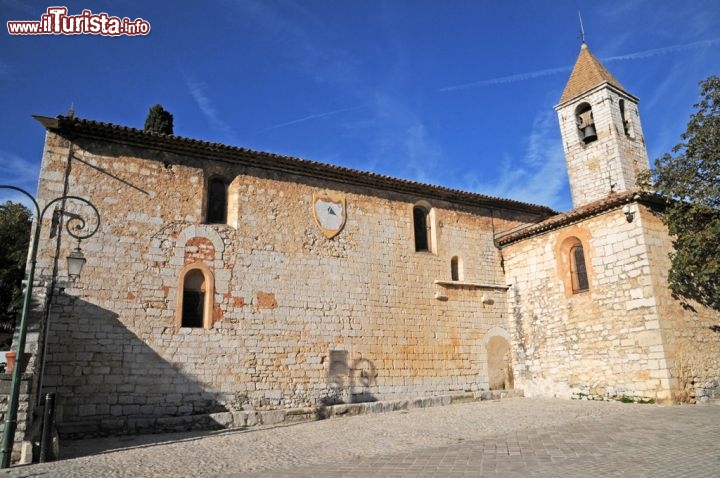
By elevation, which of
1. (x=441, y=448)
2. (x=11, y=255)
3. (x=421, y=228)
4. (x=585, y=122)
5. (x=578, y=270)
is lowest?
(x=441, y=448)

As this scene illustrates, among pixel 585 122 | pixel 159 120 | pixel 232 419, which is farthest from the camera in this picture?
→ pixel 585 122

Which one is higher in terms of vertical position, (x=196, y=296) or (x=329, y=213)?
(x=329, y=213)

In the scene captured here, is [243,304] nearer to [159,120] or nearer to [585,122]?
[159,120]

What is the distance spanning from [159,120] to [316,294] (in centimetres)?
908

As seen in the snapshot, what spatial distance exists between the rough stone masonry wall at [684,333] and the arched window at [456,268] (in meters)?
5.51

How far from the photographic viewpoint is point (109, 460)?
7906 mm

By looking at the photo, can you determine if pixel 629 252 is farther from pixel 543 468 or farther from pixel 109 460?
pixel 109 460

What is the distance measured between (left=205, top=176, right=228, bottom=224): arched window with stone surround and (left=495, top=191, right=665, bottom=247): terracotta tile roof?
9292mm

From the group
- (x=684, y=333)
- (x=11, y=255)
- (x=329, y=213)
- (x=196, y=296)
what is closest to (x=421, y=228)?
(x=329, y=213)

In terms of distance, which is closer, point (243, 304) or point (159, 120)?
point (243, 304)

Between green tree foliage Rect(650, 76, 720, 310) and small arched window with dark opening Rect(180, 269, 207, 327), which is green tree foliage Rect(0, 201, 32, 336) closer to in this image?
small arched window with dark opening Rect(180, 269, 207, 327)

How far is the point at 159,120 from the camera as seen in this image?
17.8 metres

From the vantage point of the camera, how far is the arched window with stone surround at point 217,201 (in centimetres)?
1340

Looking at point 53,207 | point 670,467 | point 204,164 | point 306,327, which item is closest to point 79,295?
point 53,207
